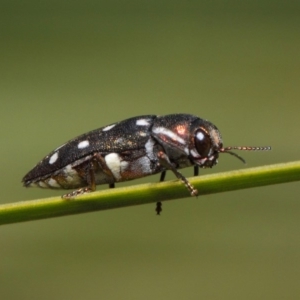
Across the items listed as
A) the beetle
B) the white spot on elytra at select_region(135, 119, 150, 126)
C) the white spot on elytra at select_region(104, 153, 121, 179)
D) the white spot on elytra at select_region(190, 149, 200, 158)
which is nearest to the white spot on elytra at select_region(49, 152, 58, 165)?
the beetle

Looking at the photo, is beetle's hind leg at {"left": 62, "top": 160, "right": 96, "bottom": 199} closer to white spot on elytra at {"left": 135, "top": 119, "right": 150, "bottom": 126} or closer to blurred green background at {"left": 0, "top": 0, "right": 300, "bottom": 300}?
white spot on elytra at {"left": 135, "top": 119, "right": 150, "bottom": 126}

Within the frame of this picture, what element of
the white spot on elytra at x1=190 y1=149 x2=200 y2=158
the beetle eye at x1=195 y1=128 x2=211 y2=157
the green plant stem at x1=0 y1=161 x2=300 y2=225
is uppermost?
the beetle eye at x1=195 y1=128 x2=211 y2=157

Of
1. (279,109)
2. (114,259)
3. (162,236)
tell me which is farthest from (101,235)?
(279,109)

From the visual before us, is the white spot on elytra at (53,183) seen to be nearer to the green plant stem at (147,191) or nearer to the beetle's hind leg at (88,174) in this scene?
the beetle's hind leg at (88,174)

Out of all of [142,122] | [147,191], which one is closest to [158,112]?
[142,122]

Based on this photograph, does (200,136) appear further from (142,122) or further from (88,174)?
(88,174)
